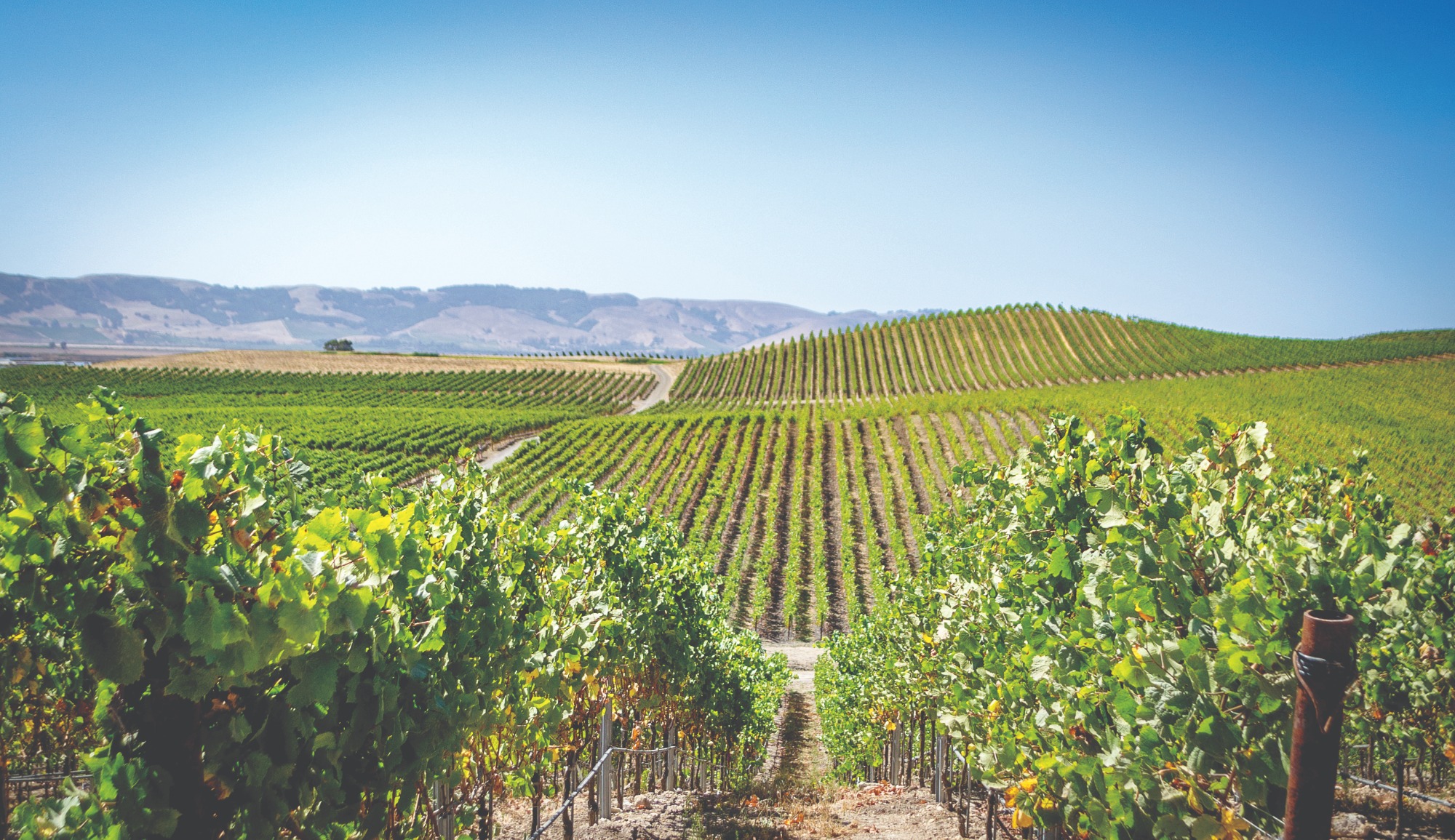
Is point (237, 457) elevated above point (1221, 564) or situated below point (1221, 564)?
above

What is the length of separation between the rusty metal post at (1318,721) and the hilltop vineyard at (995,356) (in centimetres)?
6880

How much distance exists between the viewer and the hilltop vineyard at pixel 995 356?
6981 centimetres

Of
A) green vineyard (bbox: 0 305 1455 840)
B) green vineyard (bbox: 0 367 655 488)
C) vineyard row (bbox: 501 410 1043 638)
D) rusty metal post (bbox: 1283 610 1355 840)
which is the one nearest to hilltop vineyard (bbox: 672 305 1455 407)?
green vineyard (bbox: 0 367 655 488)

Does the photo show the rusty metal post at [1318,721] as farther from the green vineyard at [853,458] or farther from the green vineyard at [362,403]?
the green vineyard at [362,403]

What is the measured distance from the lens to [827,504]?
34.1 metres

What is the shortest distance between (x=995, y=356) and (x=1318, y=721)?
264 feet

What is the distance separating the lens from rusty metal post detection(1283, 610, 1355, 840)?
2.03m

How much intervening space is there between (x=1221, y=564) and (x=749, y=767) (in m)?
12.1

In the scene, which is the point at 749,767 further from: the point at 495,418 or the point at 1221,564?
the point at 495,418

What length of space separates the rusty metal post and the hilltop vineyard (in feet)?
226

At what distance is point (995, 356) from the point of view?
76750 mm

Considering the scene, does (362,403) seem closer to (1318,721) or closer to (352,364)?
(352,364)

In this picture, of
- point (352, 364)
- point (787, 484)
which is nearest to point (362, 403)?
point (352, 364)

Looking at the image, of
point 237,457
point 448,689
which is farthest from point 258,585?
point 448,689
